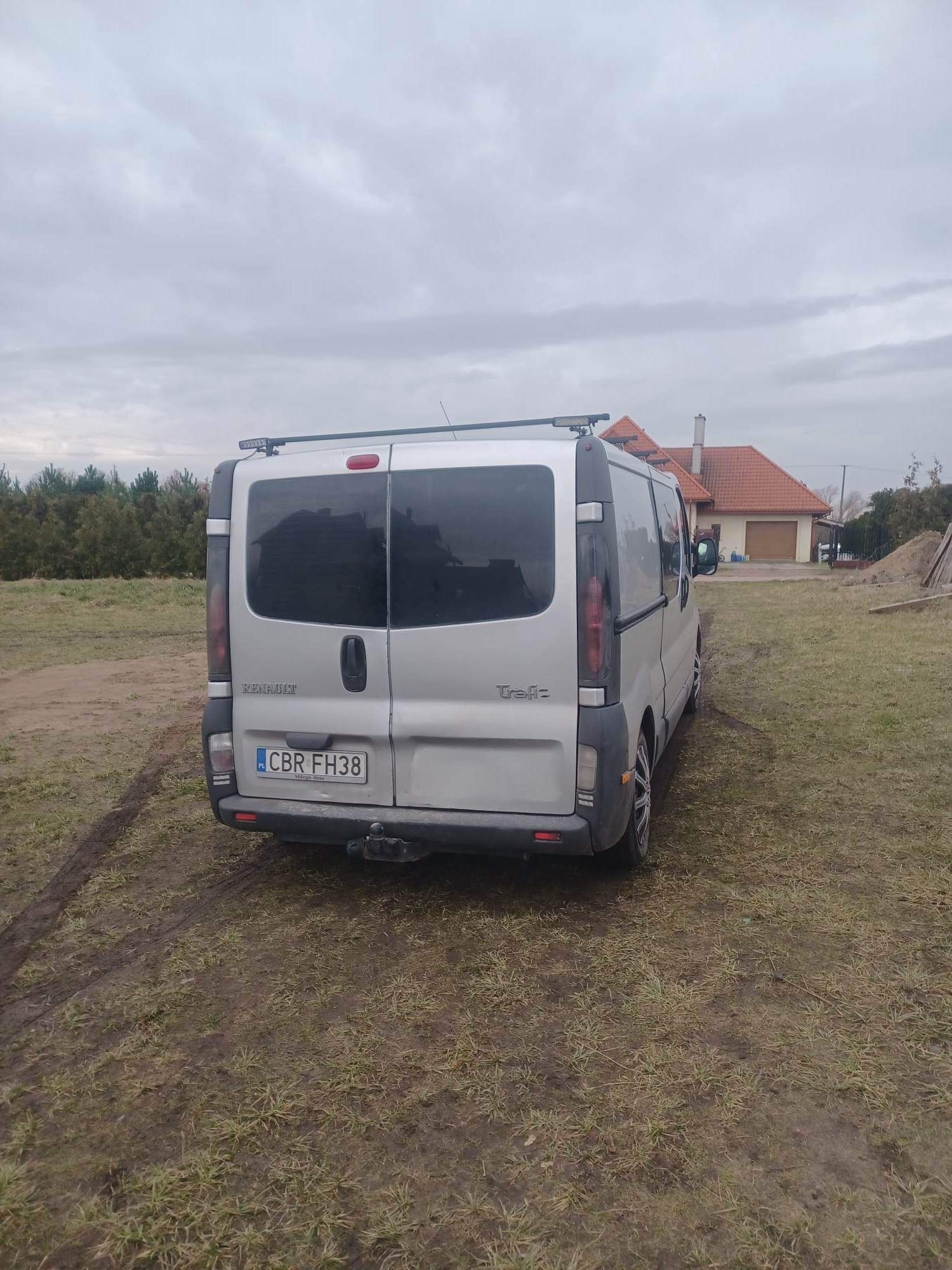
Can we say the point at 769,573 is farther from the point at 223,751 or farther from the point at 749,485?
the point at 223,751

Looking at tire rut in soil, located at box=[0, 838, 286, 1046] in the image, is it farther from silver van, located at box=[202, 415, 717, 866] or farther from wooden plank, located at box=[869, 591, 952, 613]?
wooden plank, located at box=[869, 591, 952, 613]

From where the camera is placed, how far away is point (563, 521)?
3.93m

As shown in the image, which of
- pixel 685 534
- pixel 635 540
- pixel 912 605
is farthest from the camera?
pixel 912 605

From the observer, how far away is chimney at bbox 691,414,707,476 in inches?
1800

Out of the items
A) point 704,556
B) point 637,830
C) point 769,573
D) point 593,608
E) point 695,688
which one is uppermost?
point 704,556

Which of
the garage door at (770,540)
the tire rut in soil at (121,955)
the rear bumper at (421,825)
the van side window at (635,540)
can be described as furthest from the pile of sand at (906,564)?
the tire rut in soil at (121,955)

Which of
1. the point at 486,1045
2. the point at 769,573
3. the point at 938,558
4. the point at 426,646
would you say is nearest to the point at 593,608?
the point at 426,646

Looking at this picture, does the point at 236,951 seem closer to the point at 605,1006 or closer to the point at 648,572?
the point at 605,1006

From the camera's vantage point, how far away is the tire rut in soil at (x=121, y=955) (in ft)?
11.1

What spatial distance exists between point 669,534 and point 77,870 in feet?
14.1

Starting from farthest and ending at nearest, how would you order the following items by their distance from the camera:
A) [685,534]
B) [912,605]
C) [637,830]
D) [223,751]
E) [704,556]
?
[912,605] → [704,556] → [685,534] → [637,830] → [223,751]

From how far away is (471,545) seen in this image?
158 inches

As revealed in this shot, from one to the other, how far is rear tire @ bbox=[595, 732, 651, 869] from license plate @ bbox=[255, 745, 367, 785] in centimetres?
131

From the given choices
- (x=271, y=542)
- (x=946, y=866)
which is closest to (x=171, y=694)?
(x=271, y=542)
